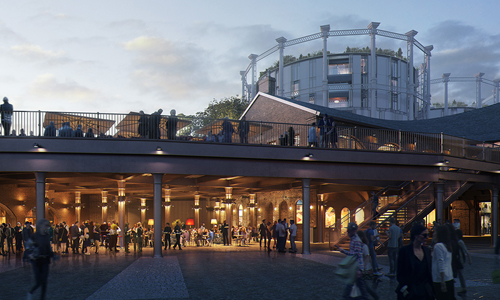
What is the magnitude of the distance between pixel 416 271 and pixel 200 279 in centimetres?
805

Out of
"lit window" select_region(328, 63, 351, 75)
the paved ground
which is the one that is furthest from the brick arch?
"lit window" select_region(328, 63, 351, 75)

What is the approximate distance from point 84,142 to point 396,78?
177 ft

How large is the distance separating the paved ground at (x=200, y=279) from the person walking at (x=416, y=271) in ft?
14.5

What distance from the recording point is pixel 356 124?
1163 inches

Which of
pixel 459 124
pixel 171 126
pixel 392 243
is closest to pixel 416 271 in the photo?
pixel 392 243

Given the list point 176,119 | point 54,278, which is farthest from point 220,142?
point 54,278

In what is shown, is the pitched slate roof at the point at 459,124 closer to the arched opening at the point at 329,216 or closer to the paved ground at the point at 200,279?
the arched opening at the point at 329,216

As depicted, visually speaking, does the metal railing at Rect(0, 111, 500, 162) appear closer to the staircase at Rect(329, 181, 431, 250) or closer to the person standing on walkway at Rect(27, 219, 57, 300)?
the staircase at Rect(329, 181, 431, 250)

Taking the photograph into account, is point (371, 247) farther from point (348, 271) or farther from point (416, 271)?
point (416, 271)

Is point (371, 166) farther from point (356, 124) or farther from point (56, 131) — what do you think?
point (56, 131)

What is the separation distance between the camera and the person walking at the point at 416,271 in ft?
19.6

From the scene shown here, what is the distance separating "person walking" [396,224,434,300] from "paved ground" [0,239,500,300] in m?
4.42

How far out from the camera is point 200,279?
13.0 m

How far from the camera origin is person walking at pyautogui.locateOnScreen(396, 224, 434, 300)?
19.6ft
